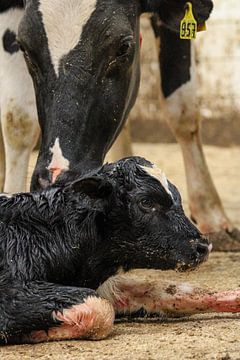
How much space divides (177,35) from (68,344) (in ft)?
11.9

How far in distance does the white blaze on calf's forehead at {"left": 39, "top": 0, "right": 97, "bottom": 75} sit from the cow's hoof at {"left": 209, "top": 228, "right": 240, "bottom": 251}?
2.16m

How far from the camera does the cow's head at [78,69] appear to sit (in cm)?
568

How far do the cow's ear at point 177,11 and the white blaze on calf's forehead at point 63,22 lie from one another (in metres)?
0.88

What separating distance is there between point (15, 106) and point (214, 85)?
26.3 feet

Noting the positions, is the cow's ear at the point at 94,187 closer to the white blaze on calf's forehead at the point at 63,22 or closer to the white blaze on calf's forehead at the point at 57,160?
the white blaze on calf's forehead at the point at 57,160

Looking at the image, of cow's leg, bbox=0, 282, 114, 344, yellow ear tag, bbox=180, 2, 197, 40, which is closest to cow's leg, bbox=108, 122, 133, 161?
yellow ear tag, bbox=180, 2, 197, 40

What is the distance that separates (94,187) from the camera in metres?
4.73

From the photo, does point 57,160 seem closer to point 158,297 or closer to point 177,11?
point 158,297

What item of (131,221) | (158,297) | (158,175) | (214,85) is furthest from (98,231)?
(214,85)

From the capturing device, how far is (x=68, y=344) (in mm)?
4438

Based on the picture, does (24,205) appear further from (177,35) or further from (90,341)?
(177,35)

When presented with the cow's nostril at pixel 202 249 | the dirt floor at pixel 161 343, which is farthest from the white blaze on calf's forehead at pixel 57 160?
the cow's nostril at pixel 202 249

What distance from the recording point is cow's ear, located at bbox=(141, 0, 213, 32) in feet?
22.0

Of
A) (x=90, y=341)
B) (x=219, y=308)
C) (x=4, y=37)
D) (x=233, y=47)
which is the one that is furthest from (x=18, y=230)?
(x=233, y=47)
